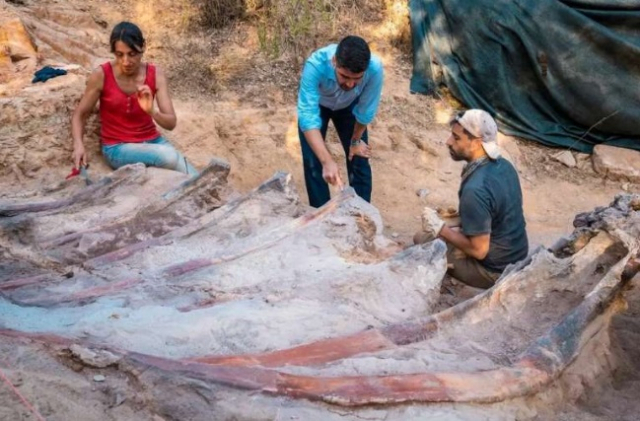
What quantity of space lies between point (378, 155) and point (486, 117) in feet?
8.43

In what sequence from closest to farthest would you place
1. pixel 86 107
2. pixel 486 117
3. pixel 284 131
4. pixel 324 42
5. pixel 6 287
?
1. pixel 6 287
2. pixel 486 117
3. pixel 86 107
4. pixel 284 131
5. pixel 324 42

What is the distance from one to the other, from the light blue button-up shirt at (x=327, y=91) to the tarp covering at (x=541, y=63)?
2.46 m

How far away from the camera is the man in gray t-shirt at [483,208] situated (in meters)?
3.23

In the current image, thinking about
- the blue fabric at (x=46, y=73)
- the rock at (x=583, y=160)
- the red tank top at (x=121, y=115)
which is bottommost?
the rock at (x=583, y=160)

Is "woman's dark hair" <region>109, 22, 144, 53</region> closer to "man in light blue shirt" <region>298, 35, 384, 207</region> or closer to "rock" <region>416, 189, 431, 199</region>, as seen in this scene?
"man in light blue shirt" <region>298, 35, 384, 207</region>

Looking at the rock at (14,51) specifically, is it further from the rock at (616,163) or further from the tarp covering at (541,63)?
the rock at (616,163)

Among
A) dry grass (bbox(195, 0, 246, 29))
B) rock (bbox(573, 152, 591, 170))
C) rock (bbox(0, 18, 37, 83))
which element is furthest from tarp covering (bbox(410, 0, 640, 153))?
rock (bbox(0, 18, 37, 83))

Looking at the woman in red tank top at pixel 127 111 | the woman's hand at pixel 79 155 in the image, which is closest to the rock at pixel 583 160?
the woman in red tank top at pixel 127 111

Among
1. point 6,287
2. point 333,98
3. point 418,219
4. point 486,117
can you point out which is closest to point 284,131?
point 418,219

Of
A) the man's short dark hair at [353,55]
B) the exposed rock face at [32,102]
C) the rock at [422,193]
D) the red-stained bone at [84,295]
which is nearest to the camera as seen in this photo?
the red-stained bone at [84,295]

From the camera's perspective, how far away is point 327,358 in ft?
6.62

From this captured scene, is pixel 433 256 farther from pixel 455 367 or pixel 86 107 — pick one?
pixel 86 107

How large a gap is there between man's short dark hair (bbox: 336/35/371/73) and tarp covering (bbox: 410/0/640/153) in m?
3.07

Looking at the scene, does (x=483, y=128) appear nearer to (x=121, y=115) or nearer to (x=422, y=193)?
(x=121, y=115)
